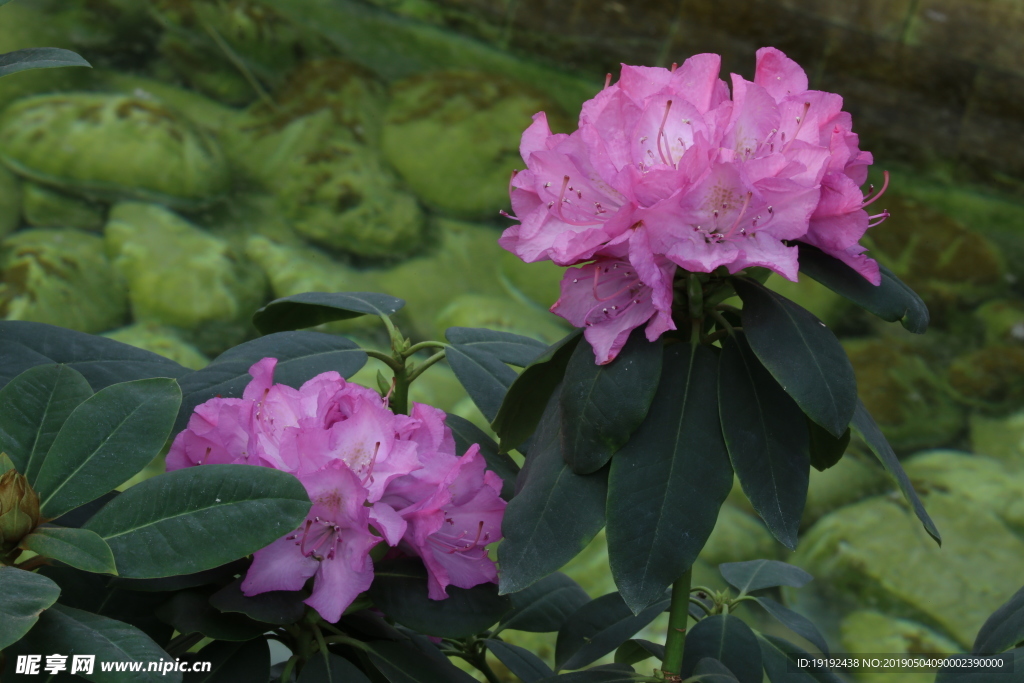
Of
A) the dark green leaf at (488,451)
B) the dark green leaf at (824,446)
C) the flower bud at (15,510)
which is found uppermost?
the dark green leaf at (824,446)

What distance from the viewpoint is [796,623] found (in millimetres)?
890

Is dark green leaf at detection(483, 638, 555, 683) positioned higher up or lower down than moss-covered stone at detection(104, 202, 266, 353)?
higher up

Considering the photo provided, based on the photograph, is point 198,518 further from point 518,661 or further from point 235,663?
point 518,661

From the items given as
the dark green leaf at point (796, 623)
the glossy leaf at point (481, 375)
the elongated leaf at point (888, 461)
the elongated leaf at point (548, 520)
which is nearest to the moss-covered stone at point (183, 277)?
the glossy leaf at point (481, 375)

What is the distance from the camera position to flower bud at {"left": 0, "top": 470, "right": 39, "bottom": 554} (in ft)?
1.81

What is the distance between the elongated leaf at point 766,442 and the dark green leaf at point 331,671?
0.29m

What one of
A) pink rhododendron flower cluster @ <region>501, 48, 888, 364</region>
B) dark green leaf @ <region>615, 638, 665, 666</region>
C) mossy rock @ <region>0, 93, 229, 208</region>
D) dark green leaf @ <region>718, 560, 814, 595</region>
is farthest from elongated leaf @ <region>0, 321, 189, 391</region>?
mossy rock @ <region>0, 93, 229, 208</region>

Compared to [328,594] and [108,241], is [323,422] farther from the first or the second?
[108,241]

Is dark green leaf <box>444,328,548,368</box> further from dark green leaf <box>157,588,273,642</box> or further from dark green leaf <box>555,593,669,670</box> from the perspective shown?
dark green leaf <box>157,588,273,642</box>

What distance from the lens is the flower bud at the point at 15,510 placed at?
551mm

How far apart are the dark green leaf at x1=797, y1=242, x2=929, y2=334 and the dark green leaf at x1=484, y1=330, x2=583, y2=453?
17 centimetres

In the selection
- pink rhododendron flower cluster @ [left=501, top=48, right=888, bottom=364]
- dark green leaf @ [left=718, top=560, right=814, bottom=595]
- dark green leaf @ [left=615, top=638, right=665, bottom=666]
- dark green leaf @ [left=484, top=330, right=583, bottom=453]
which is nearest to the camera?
pink rhododendron flower cluster @ [left=501, top=48, right=888, bottom=364]

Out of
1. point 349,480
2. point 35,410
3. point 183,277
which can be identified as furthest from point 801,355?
point 183,277

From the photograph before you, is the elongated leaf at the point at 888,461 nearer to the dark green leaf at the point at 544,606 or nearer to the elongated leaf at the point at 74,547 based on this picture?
the dark green leaf at the point at 544,606
